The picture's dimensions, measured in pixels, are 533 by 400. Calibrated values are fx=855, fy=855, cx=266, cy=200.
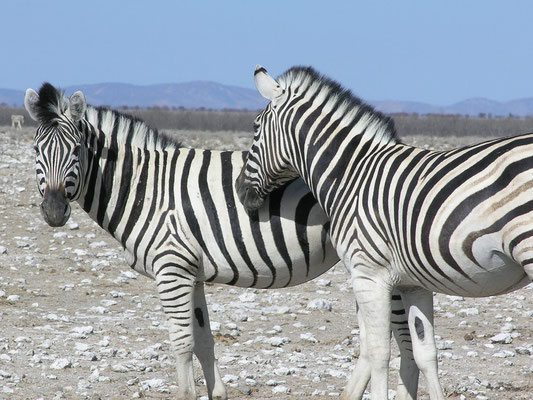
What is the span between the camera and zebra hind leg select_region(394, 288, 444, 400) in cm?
546

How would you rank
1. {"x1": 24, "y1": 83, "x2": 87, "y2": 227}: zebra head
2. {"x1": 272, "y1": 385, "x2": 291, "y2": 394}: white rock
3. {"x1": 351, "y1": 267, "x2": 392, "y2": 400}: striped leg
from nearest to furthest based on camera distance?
{"x1": 351, "y1": 267, "x2": 392, "y2": 400}: striped leg < {"x1": 24, "y1": 83, "x2": 87, "y2": 227}: zebra head < {"x1": 272, "y1": 385, "x2": 291, "y2": 394}: white rock

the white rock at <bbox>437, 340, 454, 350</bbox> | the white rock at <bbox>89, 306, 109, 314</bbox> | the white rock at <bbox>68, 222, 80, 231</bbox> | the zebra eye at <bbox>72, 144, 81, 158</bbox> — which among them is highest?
the zebra eye at <bbox>72, 144, 81, 158</bbox>

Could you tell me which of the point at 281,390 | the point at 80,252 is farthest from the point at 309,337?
the point at 80,252

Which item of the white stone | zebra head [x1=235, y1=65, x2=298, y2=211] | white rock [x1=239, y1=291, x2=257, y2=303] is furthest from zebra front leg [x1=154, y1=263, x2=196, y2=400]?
the white stone

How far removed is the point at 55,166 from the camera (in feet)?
19.5

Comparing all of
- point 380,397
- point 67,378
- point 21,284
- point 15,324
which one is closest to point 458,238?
point 380,397

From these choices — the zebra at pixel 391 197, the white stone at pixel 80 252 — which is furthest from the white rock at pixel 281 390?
the white stone at pixel 80 252

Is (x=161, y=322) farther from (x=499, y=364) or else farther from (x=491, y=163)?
(x=491, y=163)

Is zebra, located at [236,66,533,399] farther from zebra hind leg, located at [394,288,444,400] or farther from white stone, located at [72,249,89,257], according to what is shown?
white stone, located at [72,249,89,257]

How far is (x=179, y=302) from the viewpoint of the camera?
5922 mm

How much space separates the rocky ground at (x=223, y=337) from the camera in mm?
6719

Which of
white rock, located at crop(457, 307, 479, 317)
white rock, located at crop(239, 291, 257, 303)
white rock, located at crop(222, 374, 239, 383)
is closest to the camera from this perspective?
white rock, located at crop(222, 374, 239, 383)

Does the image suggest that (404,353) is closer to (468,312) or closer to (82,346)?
(82,346)

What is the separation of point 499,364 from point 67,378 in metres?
3.62
